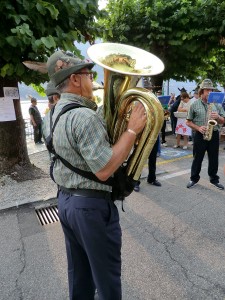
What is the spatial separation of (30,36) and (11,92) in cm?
153

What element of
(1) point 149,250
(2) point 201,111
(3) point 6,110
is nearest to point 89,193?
(1) point 149,250

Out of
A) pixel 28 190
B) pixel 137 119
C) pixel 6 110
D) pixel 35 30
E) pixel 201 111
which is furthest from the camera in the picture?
pixel 6 110

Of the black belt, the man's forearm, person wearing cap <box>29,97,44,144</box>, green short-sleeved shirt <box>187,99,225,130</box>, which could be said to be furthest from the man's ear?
person wearing cap <box>29,97,44,144</box>

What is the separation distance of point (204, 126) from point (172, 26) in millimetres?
5576

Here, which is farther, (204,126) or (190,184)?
(190,184)

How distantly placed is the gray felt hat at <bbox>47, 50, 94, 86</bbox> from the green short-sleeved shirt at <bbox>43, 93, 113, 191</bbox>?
116 millimetres

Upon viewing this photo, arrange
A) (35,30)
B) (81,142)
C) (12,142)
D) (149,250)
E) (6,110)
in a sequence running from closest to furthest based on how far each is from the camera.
Answer: (81,142)
(149,250)
(35,30)
(6,110)
(12,142)

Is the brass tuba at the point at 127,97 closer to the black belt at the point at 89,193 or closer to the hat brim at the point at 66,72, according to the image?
the hat brim at the point at 66,72

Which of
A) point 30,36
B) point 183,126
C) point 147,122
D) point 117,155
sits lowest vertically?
point 183,126

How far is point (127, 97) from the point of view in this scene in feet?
5.68

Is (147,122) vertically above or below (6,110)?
above

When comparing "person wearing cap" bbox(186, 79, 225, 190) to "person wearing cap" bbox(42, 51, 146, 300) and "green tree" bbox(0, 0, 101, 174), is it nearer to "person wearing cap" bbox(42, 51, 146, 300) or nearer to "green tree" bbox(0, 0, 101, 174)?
"green tree" bbox(0, 0, 101, 174)

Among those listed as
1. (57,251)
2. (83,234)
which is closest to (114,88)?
(83,234)

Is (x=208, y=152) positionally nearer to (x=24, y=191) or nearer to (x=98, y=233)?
(x=24, y=191)
